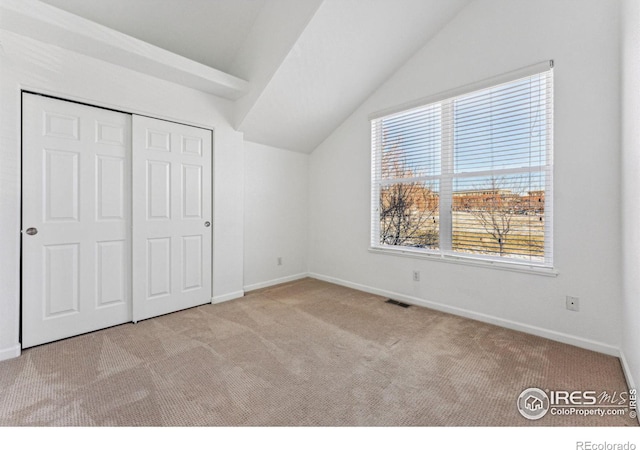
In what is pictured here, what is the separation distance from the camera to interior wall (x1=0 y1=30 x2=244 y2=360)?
6.92 ft

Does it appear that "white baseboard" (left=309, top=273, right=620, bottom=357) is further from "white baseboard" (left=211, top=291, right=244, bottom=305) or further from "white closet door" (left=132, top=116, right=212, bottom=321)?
"white closet door" (left=132, top=116, right=212, bottom=321)

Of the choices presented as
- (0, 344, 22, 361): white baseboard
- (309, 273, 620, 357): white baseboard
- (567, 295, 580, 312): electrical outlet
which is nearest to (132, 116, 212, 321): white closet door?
(0, 344, 22, 361): white baseboard

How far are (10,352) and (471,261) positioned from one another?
3.97 meters

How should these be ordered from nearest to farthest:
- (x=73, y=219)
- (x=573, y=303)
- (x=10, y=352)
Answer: (x=10, y=352), (x=573, y=303), (x=73, y=219)

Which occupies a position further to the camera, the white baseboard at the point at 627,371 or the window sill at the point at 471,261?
the window sill at the point at 471,261

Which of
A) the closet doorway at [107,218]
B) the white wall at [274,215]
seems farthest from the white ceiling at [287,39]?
the closet doorway at [107,218]

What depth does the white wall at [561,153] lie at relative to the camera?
2160 mm

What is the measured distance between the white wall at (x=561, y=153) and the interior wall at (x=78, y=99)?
6.99ft

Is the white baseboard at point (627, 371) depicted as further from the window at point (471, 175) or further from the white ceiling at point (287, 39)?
the white ceiling at point (287, 39)

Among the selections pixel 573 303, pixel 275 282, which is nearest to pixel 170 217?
pixel 275 282

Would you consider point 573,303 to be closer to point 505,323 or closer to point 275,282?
point 505,323

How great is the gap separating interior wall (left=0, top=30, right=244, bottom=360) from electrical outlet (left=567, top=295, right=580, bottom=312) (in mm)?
3355

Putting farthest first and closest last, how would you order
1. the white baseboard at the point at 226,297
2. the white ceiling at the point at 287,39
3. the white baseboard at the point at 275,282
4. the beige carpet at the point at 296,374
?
the white baseboard at the point at 275,282
the white baseboard at the point at 226,297
the white ceiling at the point at 287,39
the beige carpet at the point at 296,374

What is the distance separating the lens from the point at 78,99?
7.92 feet
